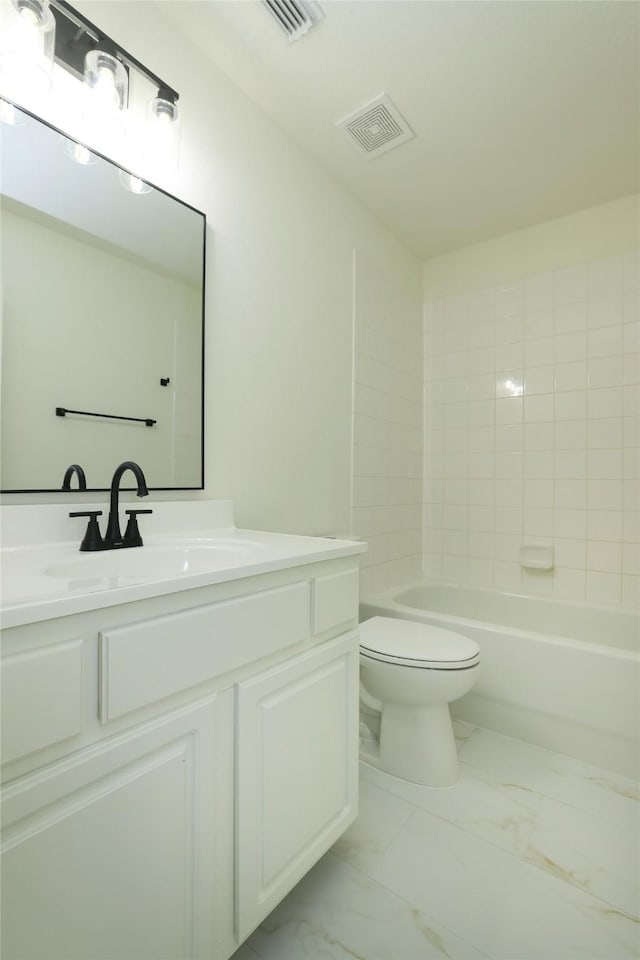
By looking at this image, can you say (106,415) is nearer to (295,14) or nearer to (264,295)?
(264,295)

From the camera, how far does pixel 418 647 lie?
4.87ft

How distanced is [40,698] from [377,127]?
6.83ft

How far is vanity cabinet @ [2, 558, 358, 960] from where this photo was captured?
56cm

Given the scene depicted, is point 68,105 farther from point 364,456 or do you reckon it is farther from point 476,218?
point 476,218

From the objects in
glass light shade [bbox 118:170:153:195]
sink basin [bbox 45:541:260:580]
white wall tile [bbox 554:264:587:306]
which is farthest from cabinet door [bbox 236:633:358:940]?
white wall tile [bbox 554:264:587:306]

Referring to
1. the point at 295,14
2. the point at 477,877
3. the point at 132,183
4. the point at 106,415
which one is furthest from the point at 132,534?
the point at 295,14

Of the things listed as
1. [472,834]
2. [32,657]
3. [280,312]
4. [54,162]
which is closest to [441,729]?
[472,834]

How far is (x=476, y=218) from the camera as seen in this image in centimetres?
231

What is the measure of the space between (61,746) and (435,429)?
2.46 meters

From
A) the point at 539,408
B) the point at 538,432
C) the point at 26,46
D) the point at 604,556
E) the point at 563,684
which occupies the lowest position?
the point at 563,684

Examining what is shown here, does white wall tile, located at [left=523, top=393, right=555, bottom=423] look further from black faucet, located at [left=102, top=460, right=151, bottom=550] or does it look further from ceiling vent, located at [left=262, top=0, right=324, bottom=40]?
black faucet, located at [left=102, top=460, right=151, bottom=550]

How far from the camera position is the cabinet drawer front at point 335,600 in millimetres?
999

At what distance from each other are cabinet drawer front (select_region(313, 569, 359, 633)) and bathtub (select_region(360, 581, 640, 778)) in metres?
0.90

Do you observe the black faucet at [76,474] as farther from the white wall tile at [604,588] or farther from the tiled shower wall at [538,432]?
the white wall tile at [604,588]
